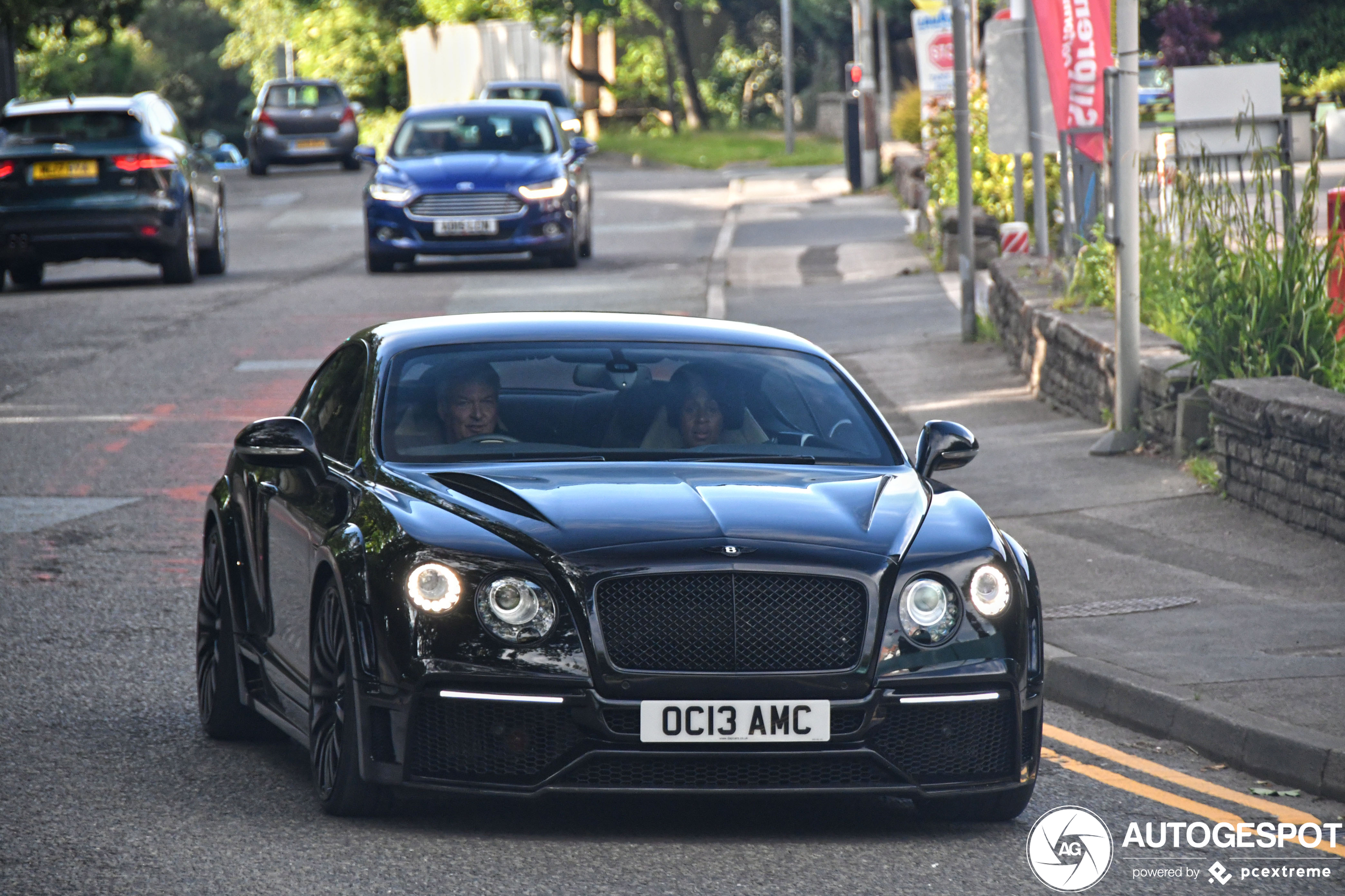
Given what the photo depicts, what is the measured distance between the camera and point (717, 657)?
5508 mm

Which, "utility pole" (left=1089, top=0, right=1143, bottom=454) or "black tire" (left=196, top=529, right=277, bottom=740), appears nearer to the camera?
"black tire" (left=196, top=529, right=277, bottom=740)

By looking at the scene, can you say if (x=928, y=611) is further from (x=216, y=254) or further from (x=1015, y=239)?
(x=216, y=254)

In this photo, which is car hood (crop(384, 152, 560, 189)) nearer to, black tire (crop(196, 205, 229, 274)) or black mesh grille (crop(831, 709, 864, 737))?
black tire (crop(196, 205, 229, 274))

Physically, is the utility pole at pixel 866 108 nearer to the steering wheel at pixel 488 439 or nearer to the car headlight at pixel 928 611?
the steering wheel at pixel 488 439

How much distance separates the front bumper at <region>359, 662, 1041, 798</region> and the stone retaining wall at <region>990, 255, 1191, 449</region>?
6853 millimetres

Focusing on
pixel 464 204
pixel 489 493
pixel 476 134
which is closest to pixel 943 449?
pixel 489 493

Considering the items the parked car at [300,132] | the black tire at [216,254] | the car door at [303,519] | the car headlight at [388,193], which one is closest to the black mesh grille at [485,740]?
the car door at [303,519]

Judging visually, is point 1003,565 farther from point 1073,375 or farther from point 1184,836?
point 1073,375

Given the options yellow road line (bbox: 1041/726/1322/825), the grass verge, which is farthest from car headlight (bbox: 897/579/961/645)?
the grass verge

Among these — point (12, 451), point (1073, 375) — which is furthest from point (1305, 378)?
point (12, 451)

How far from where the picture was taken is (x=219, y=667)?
710 centimetres

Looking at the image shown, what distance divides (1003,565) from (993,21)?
14.0m

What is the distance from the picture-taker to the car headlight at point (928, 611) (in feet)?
18.5

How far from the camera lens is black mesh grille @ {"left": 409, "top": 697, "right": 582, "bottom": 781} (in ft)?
18.1
